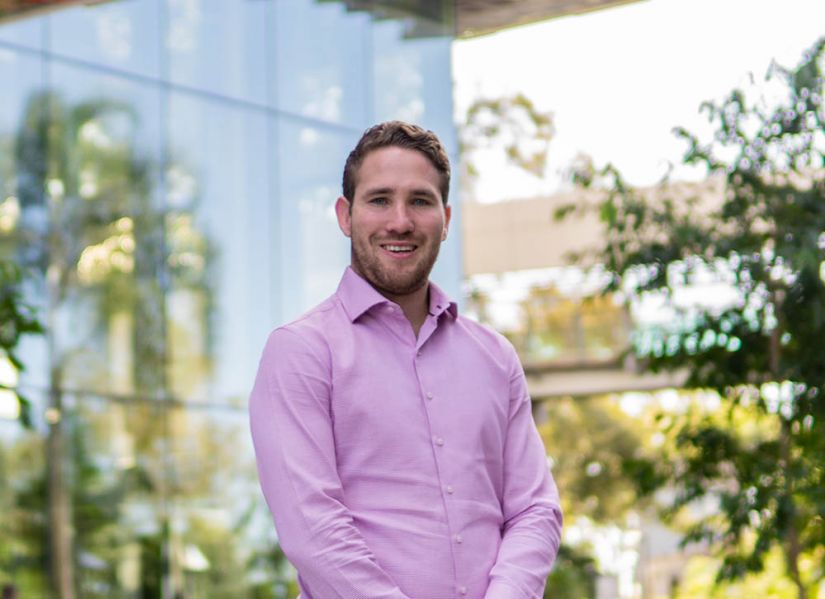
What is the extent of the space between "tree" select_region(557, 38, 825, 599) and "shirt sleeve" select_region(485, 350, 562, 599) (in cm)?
483

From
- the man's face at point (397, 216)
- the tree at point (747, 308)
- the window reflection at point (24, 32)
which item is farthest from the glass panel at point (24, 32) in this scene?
the man's face at point (397, 216)

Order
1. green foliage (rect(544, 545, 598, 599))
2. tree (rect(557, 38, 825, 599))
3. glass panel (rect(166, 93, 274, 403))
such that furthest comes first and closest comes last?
green foliage (rect(544, 545, 598, 599)), glass panel (rect(166, 93, 274, 403)), tree (rect(557, 38, 825, 599))

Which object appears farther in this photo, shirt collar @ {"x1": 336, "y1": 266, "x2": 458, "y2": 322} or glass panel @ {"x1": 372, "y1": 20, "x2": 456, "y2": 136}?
glass panel @ {"x1": 372, "y1": 20, "x2": 456, "y2": 136}

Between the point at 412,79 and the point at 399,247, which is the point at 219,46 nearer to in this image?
the point at 412,79

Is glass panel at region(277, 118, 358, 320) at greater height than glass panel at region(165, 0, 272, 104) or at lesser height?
lesser

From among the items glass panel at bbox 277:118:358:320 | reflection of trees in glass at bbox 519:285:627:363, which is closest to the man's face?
glass panel at bbox 277:118:358:320

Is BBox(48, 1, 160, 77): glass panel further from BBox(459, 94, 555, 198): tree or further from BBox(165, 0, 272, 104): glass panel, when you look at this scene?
BBox(459, 94, 555, 198): tree

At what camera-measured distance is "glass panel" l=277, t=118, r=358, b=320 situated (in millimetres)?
10250

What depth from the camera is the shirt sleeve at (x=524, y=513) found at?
237 centimetres

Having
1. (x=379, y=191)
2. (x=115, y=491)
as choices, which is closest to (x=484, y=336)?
(x=379, y=191)

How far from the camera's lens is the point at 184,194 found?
9469 mm

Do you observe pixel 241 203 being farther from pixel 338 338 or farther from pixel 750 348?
pixel 338 338

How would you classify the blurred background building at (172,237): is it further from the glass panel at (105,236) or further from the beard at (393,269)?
the beard at (393,269)

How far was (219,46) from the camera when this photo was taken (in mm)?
9898
